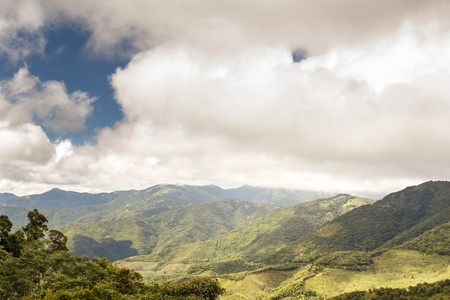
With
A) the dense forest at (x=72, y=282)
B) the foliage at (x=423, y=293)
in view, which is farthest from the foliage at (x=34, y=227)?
the foliage at (x=423, y=293)

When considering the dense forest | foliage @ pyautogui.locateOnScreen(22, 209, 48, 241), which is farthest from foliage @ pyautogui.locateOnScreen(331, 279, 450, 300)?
foliage @ pyautogui.locateOnScreen(22, 209, 48, 241)

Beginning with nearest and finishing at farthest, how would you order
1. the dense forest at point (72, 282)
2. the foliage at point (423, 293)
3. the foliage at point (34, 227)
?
the dense forest at point (72, 282)
the foliage at point (34, 227)
the foliage at point (423, 293)

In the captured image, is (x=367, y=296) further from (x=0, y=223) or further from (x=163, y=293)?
(x=0, y=223)

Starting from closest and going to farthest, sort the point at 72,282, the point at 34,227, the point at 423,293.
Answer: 1. the point at 72,282
2. the point at 34,227
3. the point at 423,293

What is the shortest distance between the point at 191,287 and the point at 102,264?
42897mm

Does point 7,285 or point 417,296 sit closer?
point 7,285

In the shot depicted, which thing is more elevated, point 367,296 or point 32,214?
point 32,214

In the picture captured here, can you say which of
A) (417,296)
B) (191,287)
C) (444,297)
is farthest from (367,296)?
(191,287)

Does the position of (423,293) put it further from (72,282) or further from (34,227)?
(34,227)

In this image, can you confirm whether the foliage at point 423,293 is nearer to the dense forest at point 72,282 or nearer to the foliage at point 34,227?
the dense forest at point 72,282

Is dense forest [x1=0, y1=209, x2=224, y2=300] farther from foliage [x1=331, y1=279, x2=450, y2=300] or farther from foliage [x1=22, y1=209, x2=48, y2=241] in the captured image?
foliage [x1=331, y1=279, x2=450, y2=300]

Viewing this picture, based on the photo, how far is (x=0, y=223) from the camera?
9406cm

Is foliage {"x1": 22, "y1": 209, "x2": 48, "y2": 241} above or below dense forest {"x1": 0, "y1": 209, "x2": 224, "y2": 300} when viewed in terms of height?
above

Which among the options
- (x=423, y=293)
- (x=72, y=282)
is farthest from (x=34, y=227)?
(x=423, y=293)
